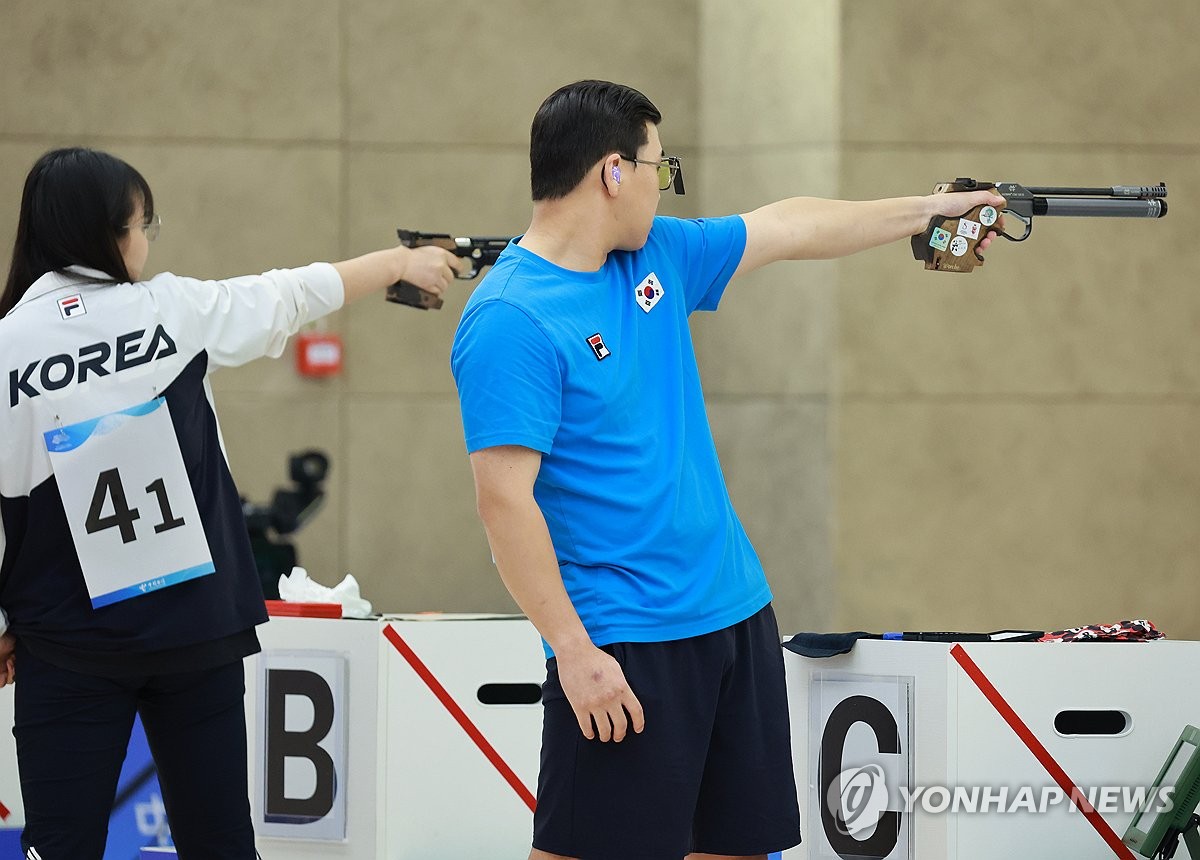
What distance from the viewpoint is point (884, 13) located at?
5.60 meters

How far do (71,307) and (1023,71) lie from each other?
4361mm

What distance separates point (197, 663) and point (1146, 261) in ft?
15.0

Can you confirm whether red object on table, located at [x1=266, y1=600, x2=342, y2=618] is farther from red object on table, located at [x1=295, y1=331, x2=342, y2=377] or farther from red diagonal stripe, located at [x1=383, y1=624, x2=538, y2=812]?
red object on table, located at [x1=295, y1=331, x2=342, y2=377]

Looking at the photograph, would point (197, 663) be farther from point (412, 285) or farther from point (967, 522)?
point (967, 522)

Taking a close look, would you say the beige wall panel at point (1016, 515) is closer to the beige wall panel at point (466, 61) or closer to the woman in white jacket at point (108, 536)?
the beige wall panel at point (466, 61)

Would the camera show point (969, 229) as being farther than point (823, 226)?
Yes

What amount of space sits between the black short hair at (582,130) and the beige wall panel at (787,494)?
11.4 feet

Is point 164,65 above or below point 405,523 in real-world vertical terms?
above

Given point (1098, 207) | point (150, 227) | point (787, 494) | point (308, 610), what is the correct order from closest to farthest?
point (150, 227) → point (1098, 207) → point (308, 610) → point (787, 494)

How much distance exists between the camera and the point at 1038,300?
18.7 ft

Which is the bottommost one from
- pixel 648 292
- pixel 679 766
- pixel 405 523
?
pixel 405 523

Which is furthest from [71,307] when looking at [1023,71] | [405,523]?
[1023,71]

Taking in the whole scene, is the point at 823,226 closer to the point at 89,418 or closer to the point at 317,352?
the point at 89,418

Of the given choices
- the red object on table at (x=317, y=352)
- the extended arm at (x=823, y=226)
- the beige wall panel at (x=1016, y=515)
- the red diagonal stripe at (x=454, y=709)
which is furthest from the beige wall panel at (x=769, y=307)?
the extended arm at (x=823, y=226)
